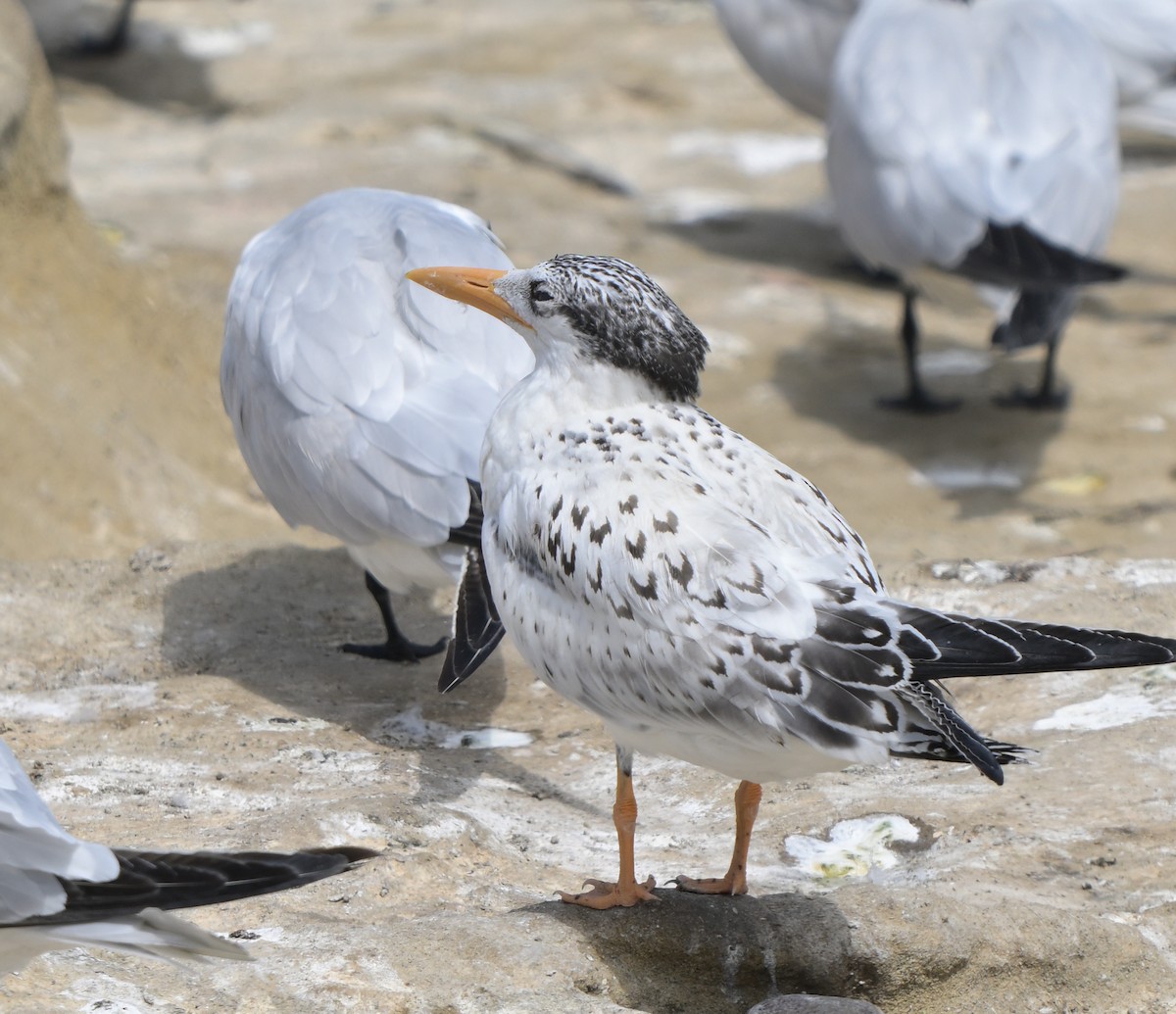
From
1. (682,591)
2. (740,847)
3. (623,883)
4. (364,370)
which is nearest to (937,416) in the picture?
(364,370)

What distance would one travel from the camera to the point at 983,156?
21.6 feet

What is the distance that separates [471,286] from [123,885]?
150 centimetres

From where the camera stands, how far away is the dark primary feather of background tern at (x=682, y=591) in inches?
99.6

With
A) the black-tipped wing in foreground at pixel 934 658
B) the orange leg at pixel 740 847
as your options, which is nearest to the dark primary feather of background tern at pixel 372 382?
the orange leg at pixel 740 847

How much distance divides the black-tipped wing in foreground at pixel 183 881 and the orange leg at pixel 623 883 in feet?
2.89

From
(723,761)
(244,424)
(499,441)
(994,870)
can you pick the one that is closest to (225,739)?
(244,424)

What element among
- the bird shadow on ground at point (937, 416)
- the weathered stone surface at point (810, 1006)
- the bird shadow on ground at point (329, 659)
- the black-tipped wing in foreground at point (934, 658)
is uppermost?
the black-tipped wing in foreground at point (934, 658)

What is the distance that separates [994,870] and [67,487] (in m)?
3.56

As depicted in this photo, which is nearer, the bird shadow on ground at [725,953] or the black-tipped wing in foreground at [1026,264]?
Answer: the bird shadow on ground at [725,953]

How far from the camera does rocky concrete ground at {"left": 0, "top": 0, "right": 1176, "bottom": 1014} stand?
286cm

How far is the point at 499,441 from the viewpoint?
3.03m

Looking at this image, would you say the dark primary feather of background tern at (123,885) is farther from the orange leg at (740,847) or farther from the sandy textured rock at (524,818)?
the orange leg at (740,847)

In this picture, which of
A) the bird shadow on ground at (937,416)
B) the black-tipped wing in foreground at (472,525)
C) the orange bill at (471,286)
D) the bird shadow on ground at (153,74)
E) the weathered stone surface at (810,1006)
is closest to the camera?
the weathered stone surface at (810,1006)

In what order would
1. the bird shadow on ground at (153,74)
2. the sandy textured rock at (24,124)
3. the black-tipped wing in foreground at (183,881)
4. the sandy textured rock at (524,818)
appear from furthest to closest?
the bird shadow on ground at (153,74) < the sandy textured rock at (24,124) < the sandy textured rock at (524,818) < the black-tipped wing in foreground at (183,881)
